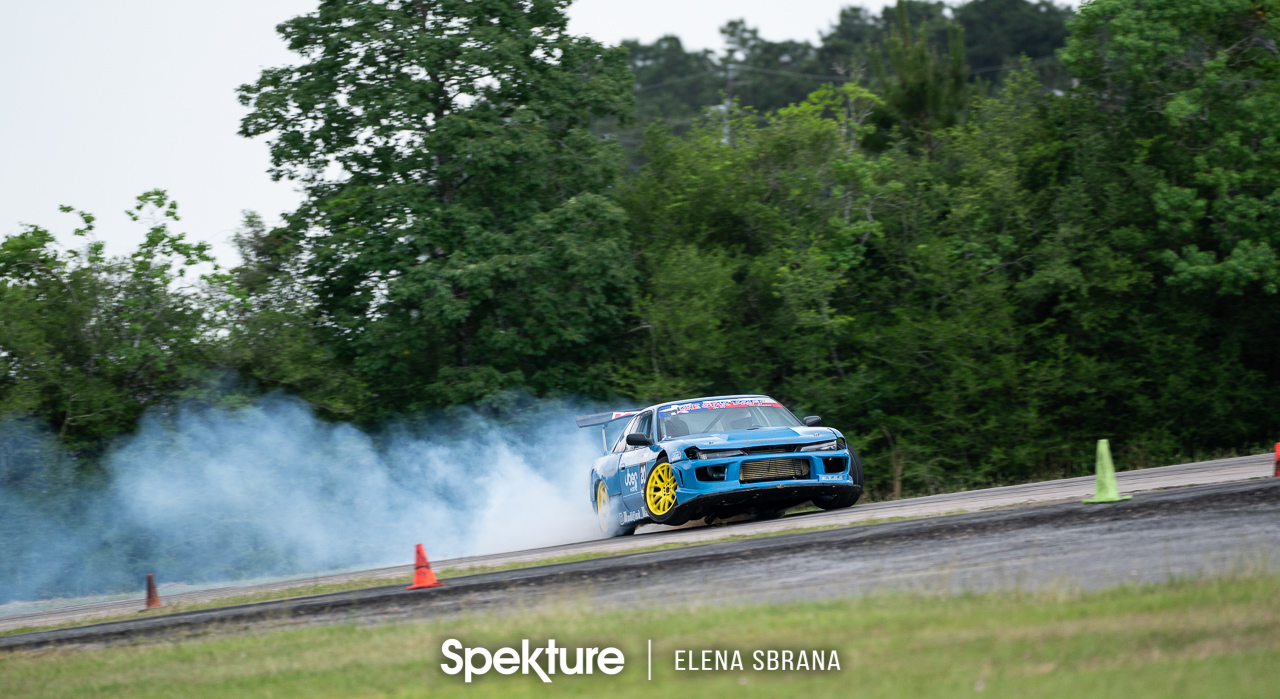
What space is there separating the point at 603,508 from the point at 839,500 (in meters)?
3.23

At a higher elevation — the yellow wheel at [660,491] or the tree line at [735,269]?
the tree line at [735,269]

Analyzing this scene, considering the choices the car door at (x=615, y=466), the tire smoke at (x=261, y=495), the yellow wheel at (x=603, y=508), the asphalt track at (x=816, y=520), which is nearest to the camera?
the asphalt track at (x=816, y=520)

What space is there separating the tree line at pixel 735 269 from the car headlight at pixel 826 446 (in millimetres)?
11433

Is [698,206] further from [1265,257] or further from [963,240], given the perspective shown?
[1265,257]

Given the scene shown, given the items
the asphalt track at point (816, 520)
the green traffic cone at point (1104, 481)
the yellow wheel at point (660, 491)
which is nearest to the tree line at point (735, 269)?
the asphalt track at point (816, 520)

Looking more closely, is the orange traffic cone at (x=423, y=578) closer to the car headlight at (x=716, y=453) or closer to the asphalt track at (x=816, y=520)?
the asphalt track at (x=816, y=520)

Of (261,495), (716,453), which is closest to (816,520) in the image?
(716,453)

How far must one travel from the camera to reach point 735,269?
2755 centimetres

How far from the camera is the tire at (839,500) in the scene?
46.1 feet

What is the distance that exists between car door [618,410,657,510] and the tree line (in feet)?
32.9

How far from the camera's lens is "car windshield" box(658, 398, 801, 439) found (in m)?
14.2

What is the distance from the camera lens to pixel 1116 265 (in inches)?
1031

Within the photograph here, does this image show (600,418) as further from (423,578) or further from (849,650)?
(849,650)

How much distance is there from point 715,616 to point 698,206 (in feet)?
73.8
